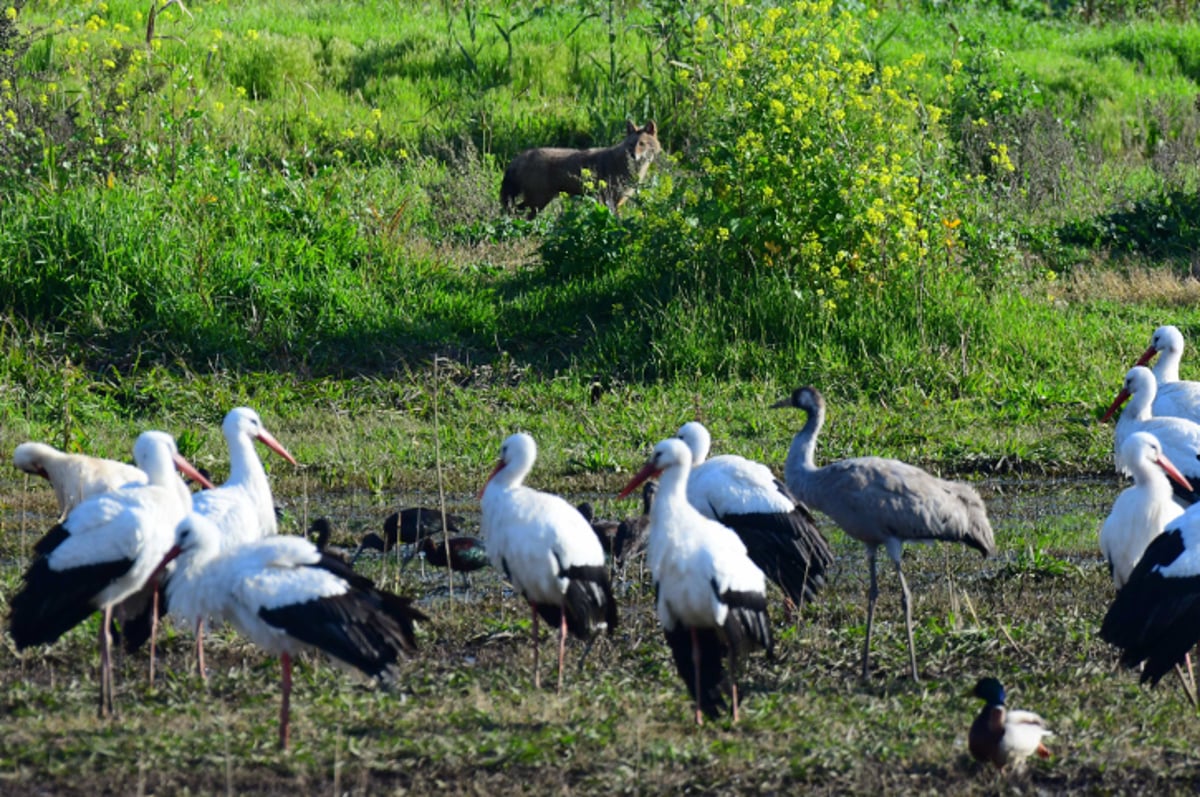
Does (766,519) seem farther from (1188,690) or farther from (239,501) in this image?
(239,501)

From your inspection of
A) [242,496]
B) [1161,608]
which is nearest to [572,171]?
[242,496]

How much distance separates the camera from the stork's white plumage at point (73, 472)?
7.46 m

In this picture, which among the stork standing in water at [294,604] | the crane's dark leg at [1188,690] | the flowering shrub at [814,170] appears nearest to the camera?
the stork standing in water at [294,604]

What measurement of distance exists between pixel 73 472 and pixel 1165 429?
5184 millimetres

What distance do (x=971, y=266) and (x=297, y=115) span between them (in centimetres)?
784

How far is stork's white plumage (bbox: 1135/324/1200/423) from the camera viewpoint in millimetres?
9070

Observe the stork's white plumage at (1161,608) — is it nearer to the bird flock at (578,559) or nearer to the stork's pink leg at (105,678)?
the bird flock at (578,559)

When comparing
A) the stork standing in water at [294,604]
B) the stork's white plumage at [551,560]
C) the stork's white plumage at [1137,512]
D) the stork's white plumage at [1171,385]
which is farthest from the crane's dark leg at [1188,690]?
the stork's white plumage at [1171,385]

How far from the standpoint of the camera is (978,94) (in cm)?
1633

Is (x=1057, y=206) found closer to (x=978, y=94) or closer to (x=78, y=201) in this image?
(x=978, y=94)

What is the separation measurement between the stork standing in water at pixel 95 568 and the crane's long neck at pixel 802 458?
282 cm

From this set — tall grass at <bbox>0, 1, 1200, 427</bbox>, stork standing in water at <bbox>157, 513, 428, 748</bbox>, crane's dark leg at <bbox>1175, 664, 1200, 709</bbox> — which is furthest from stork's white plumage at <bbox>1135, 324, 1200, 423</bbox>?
stork standing in water at <bbox>157, 513, 428, 748</bbox>

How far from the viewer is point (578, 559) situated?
20.6 feet

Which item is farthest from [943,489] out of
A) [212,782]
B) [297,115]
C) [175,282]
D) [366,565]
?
[297,115]
